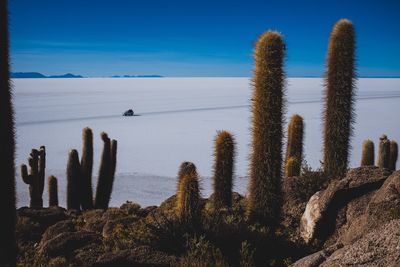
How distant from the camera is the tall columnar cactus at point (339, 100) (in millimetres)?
8267

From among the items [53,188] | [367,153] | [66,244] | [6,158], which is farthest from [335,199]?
[53,188]

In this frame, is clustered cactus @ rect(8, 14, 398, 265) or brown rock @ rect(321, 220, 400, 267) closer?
brown rock @ rect(321, 220, 400, 267)

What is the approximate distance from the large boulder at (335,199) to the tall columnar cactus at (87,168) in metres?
7.82

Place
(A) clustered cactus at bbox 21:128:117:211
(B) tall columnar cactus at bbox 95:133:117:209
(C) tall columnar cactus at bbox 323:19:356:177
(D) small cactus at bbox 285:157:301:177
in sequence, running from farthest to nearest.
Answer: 1. (B) tall columnar cactus at bbox 95:133:117:209
2. (A) clustered cactus at bbox 21:128:117:211
3. (D) small cactus at bbox 285:157:301:177
4. (C) tall columnar cactus at bbox 323:19:356:177

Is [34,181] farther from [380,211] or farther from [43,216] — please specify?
[380,211]

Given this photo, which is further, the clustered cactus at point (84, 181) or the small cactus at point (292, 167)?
the clustered cactus at point (84, 181)

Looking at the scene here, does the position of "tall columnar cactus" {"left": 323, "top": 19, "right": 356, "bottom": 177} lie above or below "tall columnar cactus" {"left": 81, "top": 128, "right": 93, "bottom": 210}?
above

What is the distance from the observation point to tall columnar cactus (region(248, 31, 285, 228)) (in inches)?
270

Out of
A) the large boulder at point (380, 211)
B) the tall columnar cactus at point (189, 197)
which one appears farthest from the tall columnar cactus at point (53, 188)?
the large boulder at point (380, 211)

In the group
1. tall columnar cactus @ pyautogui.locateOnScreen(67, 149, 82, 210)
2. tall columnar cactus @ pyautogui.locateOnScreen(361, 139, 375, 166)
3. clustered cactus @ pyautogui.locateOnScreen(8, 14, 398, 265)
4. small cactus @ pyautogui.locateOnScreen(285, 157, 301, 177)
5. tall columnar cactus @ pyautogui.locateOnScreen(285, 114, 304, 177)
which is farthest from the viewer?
tall columnar cactus @ pyautogui.locateOnScreen(67, 149, 82, 210)

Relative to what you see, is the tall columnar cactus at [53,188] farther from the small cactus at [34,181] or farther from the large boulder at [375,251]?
the large boulder at [375,251]

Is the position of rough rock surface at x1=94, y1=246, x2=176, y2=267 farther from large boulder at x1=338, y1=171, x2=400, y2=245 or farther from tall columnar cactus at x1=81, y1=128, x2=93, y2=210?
tall columnar cactus at x1=81, y1=128, x2=93, y2=210

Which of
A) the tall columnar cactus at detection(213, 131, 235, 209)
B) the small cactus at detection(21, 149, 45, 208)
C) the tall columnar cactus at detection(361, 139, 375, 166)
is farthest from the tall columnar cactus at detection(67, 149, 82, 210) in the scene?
the tall columnar cactus at detection(361, 139, 375, 166)

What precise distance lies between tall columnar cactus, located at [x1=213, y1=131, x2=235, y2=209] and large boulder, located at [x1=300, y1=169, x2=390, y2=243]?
2241mm
